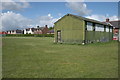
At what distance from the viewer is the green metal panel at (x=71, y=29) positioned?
25.7m

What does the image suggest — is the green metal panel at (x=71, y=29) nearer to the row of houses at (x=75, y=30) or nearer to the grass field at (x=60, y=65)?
the row of houses at (x=75, y=30)

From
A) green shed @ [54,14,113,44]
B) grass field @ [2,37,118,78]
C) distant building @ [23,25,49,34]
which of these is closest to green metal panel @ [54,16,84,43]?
green shed @ [54,14,113,44]

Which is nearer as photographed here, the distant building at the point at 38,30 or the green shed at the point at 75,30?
the green shed at the point at 75,30

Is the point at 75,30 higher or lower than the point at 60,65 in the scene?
higher

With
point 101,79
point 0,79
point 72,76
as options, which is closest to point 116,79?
point 101,79

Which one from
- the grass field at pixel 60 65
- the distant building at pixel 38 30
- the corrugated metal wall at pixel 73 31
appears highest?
the distant building at pixel 38 30

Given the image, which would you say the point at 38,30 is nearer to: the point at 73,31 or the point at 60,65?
the point at 73,31

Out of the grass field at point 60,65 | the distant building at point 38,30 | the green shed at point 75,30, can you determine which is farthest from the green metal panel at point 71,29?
the distant building at point 38,30

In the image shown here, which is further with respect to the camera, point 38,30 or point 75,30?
point 38,30

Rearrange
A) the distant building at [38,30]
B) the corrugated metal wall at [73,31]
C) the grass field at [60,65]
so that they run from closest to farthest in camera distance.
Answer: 1. the grass field at [60,65]
2. the corrugated metal wall at [73,31]
3. the distant building at [38,30]

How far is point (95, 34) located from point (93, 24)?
7.71ft

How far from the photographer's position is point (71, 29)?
26531mm

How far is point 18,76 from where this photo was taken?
19.7ft

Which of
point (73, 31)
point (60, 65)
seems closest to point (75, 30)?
point (73, 31)
